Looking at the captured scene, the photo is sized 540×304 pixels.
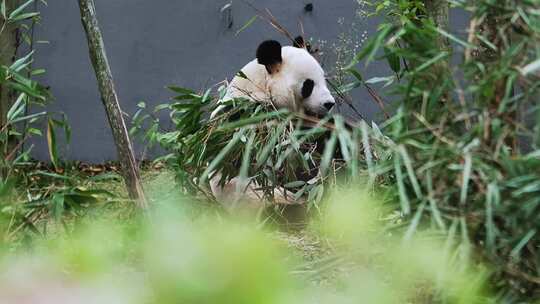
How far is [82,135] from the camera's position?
20.9 feet

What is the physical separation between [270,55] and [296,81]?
0.18 metres

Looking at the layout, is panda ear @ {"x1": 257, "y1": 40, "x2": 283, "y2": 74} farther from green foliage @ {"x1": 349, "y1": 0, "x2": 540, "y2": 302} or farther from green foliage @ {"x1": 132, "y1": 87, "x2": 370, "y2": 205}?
green foliage @ {"x1": 349, "y1": 0, "x2": 540, "y2": 302}

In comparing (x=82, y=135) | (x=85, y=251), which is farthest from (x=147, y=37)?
(x=85, y=251)

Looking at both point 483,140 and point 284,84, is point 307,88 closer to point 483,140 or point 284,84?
point 284,84

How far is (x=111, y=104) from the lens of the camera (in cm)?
300

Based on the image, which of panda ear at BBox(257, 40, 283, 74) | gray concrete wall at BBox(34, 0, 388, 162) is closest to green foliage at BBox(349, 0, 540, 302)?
panda ear at BBox(257, 40, 283, 74)

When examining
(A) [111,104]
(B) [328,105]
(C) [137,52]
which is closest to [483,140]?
(A) [111,104]

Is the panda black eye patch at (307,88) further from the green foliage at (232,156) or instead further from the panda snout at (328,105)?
the green foliage at (232,156)

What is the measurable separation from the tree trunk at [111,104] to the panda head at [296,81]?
927 millimetres

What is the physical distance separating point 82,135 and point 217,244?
6.12 m

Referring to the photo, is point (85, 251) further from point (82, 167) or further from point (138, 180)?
point (82, 167)

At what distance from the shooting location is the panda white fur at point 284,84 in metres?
3.74

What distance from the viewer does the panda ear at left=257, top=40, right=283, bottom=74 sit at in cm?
373

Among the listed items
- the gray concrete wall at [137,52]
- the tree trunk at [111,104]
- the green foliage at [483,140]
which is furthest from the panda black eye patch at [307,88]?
the gray concrete wall at [137,52]
